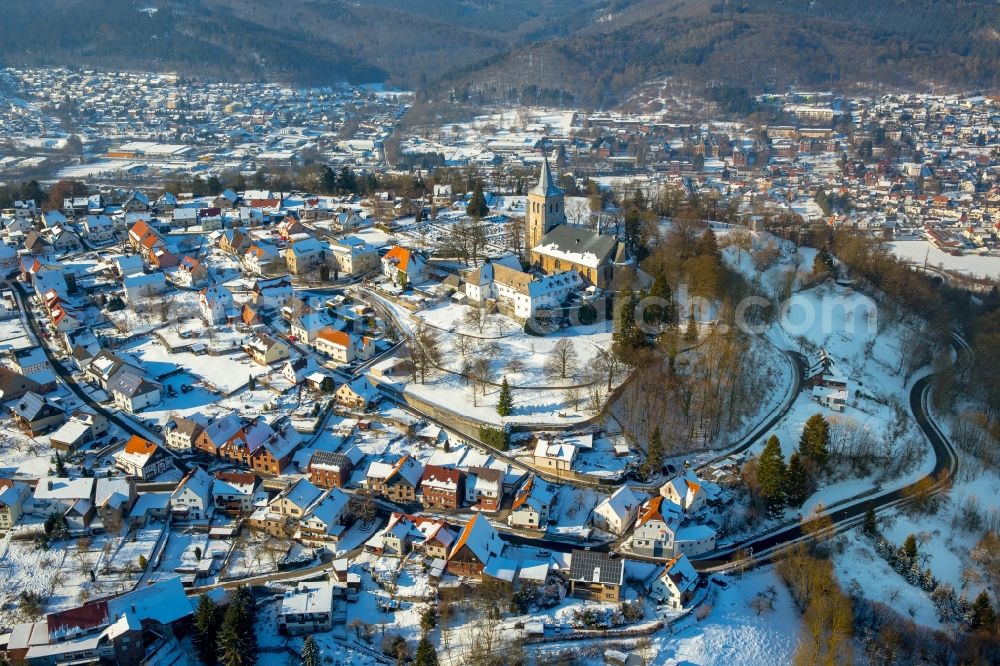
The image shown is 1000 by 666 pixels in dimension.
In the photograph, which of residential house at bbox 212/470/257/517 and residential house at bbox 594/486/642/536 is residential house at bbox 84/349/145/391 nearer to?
residential house at bbox 212/470/257/517

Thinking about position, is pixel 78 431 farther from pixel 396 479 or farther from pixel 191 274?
pixel 191 274

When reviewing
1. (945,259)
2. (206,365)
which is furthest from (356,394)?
(945,259)

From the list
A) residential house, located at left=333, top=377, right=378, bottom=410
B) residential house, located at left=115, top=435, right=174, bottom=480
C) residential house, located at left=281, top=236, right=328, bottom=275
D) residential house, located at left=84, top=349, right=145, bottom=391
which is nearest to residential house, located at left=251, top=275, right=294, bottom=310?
residential house, located at left=281, top=236, right=328, bottom=275

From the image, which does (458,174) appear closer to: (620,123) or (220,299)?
(220,299)

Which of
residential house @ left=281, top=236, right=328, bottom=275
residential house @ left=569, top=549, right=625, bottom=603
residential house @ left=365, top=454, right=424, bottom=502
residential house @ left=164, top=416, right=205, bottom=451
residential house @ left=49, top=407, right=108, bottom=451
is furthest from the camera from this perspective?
residential house @ left=281, top=236, right=328, bottom=275

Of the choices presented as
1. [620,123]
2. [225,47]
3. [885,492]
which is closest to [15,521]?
[885,492]

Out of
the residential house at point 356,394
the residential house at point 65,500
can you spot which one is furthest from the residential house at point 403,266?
the residential house at point 65,500

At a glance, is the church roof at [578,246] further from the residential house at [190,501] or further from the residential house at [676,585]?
the residential house at [190,501]
